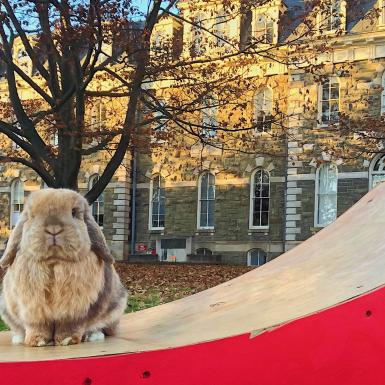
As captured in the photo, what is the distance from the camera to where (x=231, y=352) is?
1708mm

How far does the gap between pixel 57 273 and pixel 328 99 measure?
18093 mm

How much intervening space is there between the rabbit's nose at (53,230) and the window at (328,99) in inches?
702

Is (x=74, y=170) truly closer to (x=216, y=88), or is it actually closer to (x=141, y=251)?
(x=216, y=88)

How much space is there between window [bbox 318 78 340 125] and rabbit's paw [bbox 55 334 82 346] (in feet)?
58.2

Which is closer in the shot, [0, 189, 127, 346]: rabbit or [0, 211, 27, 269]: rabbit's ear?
[0, 189, 127, 346]: rabbit

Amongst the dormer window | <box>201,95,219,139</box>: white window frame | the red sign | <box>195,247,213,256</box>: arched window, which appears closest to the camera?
the dormer window

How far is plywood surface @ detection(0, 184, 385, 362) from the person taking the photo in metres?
1.80

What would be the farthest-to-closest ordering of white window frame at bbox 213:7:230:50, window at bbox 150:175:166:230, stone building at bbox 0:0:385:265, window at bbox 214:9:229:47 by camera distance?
window at bbox 150:175:166:230
stone building at bbox 0:0:385:265
white window frame at bbox 213:7:230:50
window at bbox 214:9:229:47

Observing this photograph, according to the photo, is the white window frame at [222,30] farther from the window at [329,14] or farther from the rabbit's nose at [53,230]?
the rabbit's nose at [53,230]

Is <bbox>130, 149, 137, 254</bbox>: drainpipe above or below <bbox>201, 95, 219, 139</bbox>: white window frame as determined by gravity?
below

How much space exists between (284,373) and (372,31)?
59.8ft

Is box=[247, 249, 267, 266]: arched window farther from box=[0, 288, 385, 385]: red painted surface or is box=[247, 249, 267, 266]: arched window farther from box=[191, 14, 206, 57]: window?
box=[0, 288, 385, 385]: red painted surface

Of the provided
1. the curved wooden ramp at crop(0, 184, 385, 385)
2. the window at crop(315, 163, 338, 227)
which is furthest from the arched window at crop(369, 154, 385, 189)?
the curved wooden ramp at crop(0, 184, 385, 385)

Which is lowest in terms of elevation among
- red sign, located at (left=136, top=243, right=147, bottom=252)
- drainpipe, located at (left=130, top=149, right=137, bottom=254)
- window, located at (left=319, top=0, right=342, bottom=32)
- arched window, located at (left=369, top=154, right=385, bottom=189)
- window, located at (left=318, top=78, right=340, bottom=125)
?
red sign, located at (left=136, top=243, right=147, bottom=252)
